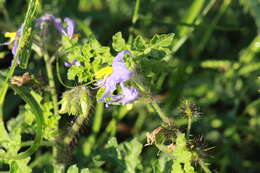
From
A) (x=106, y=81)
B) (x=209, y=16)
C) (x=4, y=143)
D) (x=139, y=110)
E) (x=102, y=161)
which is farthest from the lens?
(x=209, y=16)

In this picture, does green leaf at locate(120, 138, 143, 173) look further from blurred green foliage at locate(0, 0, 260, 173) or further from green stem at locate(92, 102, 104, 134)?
green stem at locate(92, 102, 104, 134)

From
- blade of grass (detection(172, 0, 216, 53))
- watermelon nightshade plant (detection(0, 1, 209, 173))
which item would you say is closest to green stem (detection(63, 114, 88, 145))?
watermelon nightshade plant (detection(0, 1, 209, 173))

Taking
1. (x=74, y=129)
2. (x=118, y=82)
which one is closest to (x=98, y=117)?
(x=74, y=129)

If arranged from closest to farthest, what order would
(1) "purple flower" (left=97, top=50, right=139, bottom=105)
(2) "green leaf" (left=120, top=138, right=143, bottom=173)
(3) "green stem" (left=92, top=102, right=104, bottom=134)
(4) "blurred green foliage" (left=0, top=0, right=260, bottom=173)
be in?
1. (1) "purple flower" (left=97, top=50, right=139, bottom=105)
2. (4) "blurred green foliage" (left=0, top=0, right=260, bottom=173)
3. (2) "green leaf" (left=120, top=138, right=143, bottom=173)
4. (3) "green stem" (left=92, top=102, right=104, bottom=134)

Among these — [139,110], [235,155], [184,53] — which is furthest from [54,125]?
[184,53]

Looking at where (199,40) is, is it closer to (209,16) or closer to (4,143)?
(209,16)
